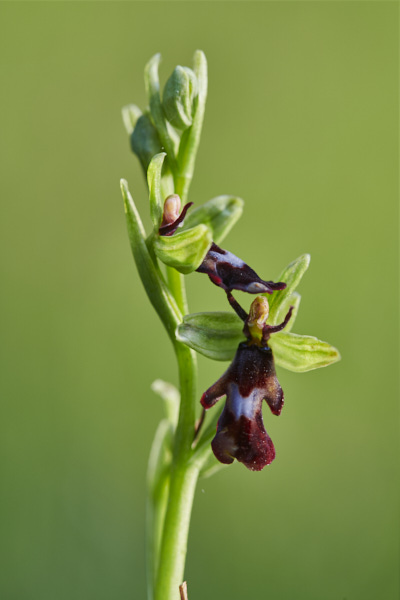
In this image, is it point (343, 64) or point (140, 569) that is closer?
point (140, 569)

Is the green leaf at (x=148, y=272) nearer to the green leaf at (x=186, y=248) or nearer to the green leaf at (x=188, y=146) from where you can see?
the green leaf at (x=186, y=248)

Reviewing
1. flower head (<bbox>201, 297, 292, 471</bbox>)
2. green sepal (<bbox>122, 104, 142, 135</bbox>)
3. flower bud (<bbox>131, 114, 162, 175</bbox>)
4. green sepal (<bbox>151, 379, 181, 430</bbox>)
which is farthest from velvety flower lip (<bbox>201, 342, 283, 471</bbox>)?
green sepal (<bbox>122, 104, 142, 135</bbox>)

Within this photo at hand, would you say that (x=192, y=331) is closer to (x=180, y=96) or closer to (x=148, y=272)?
(x=148, y=272)

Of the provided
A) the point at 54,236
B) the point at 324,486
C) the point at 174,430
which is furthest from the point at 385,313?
the point at 174,430

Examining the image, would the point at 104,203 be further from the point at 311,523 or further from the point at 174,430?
the point at 174,430

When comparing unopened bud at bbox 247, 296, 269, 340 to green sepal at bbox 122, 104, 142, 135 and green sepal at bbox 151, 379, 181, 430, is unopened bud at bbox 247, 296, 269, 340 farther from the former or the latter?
green sepal at bbox 122, 104, 142, 135

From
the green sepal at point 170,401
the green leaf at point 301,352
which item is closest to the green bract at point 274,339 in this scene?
the green leaf at point 301,352
